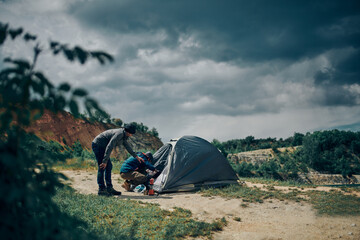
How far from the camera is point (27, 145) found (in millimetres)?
1863

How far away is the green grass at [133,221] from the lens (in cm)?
386

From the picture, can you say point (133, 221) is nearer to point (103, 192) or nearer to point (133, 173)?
point (103, 192)

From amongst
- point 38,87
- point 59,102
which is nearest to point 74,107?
point 59,102

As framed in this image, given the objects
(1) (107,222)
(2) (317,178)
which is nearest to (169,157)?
(1) (107,222)

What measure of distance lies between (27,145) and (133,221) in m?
3.07

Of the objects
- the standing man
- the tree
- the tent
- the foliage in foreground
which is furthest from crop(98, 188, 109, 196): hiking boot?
the tree

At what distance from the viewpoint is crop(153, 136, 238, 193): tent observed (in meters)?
8.44

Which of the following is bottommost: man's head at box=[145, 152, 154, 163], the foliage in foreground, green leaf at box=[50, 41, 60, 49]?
the foliage in foreground

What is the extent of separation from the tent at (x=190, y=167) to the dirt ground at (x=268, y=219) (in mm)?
1033

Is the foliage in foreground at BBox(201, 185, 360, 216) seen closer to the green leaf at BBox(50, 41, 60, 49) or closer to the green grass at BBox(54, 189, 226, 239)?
the green grass at BBox(54, 189, 226, 239)

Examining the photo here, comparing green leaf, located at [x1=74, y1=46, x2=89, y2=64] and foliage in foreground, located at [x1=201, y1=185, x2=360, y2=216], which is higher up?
green leaf, located at [x1=74, y1=46, x2=89, y2=64]

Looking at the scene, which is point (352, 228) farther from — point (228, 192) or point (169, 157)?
point (169, 157)

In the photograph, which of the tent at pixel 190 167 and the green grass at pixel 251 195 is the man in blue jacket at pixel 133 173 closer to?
the tent at pixel 190 167

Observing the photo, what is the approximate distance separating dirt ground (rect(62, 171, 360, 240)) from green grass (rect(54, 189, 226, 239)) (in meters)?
0.36
